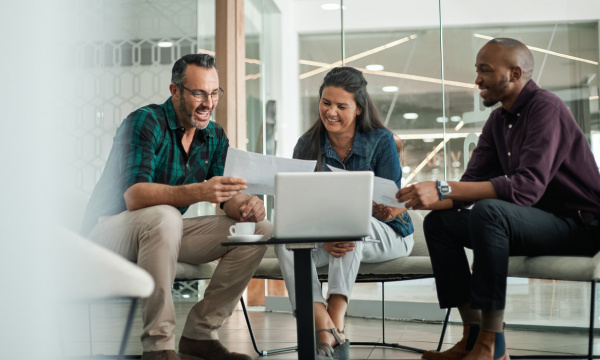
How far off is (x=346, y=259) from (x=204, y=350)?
63 centimetres

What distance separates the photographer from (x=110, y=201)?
2.53 meters

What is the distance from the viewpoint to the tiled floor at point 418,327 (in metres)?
2.78

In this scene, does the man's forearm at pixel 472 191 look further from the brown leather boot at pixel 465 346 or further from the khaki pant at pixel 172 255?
the khaki pant at pixel 172 255

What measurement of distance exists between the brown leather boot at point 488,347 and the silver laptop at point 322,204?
0.61 m

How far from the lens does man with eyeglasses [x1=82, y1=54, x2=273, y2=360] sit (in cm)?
228

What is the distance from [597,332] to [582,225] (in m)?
1.28

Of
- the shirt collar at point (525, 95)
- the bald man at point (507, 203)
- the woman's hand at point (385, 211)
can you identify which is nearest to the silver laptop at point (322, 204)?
the bald man at point (507, 203)

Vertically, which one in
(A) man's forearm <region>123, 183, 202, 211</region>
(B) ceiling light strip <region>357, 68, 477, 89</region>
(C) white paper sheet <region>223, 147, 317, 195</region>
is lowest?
(A) man's forearm <region>123, 183, 202, 211</region>

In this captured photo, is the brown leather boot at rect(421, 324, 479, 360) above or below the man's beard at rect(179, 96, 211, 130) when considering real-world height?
below

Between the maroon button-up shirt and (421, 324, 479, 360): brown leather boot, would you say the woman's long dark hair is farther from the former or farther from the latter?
(421, 324, 479, 360): brown leather boot

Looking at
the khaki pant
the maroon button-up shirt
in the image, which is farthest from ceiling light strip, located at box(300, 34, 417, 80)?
the khaki pant

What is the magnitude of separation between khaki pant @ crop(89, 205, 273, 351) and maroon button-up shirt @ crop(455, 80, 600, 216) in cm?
88

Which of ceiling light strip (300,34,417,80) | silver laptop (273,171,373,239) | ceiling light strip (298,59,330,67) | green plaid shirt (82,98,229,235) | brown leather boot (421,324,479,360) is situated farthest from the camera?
ceiling light strip (298,59,330,67)

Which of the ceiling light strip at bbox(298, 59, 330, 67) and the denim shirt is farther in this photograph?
the ceiling light strip at bbox(298, 59, 330, 67)
